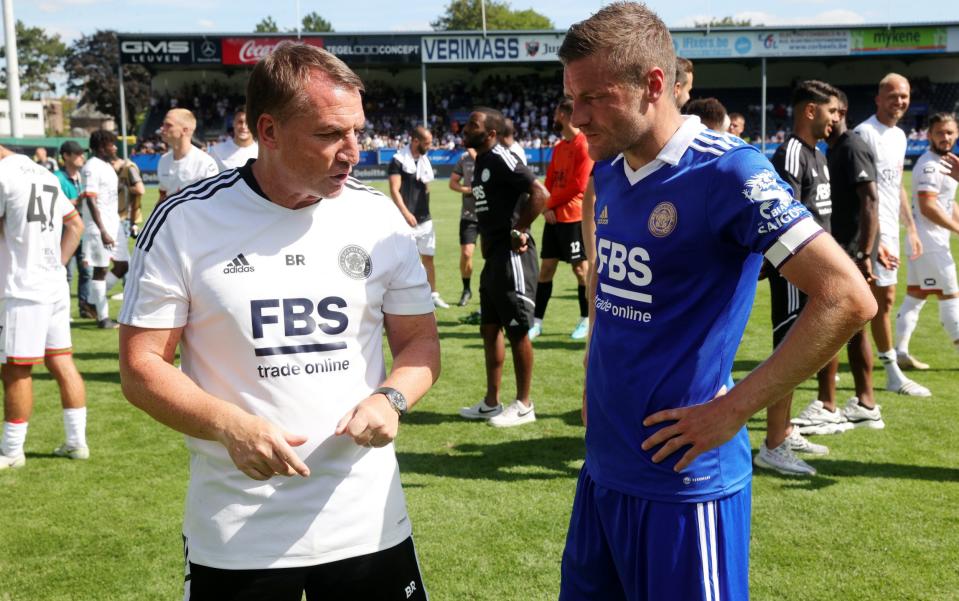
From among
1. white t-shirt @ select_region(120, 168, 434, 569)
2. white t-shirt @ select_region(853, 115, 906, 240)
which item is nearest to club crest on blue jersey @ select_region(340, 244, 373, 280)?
white t-shirt @ select_region(120, 168, 434, 569)

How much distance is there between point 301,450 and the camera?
2.29 metres

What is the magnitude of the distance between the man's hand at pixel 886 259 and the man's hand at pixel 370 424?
238 inches

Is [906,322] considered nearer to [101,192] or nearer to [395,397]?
[395,397]

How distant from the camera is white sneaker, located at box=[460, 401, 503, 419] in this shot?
22.8 ft

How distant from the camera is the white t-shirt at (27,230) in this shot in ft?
18.3

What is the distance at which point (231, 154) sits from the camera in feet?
29.5

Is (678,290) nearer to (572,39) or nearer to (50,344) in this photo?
(572,39)

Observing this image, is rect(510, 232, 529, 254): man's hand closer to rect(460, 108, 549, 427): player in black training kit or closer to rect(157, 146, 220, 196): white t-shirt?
rect(460, 108, 549, 427): player in black training kit

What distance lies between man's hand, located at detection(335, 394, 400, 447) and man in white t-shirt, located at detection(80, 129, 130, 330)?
9.42m

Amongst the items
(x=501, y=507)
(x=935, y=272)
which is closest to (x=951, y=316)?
(x=935, y=272)

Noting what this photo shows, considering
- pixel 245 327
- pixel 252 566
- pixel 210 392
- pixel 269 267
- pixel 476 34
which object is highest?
pixel 476 34

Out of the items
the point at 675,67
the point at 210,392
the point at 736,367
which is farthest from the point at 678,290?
the point at 736,367

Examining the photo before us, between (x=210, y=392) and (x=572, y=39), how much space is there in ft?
4.56

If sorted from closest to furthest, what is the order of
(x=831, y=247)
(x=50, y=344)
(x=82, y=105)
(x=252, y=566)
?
(x=831, y=247) → (x=252, y=566) → (x=50, y=344) → (x=82, y=105)
